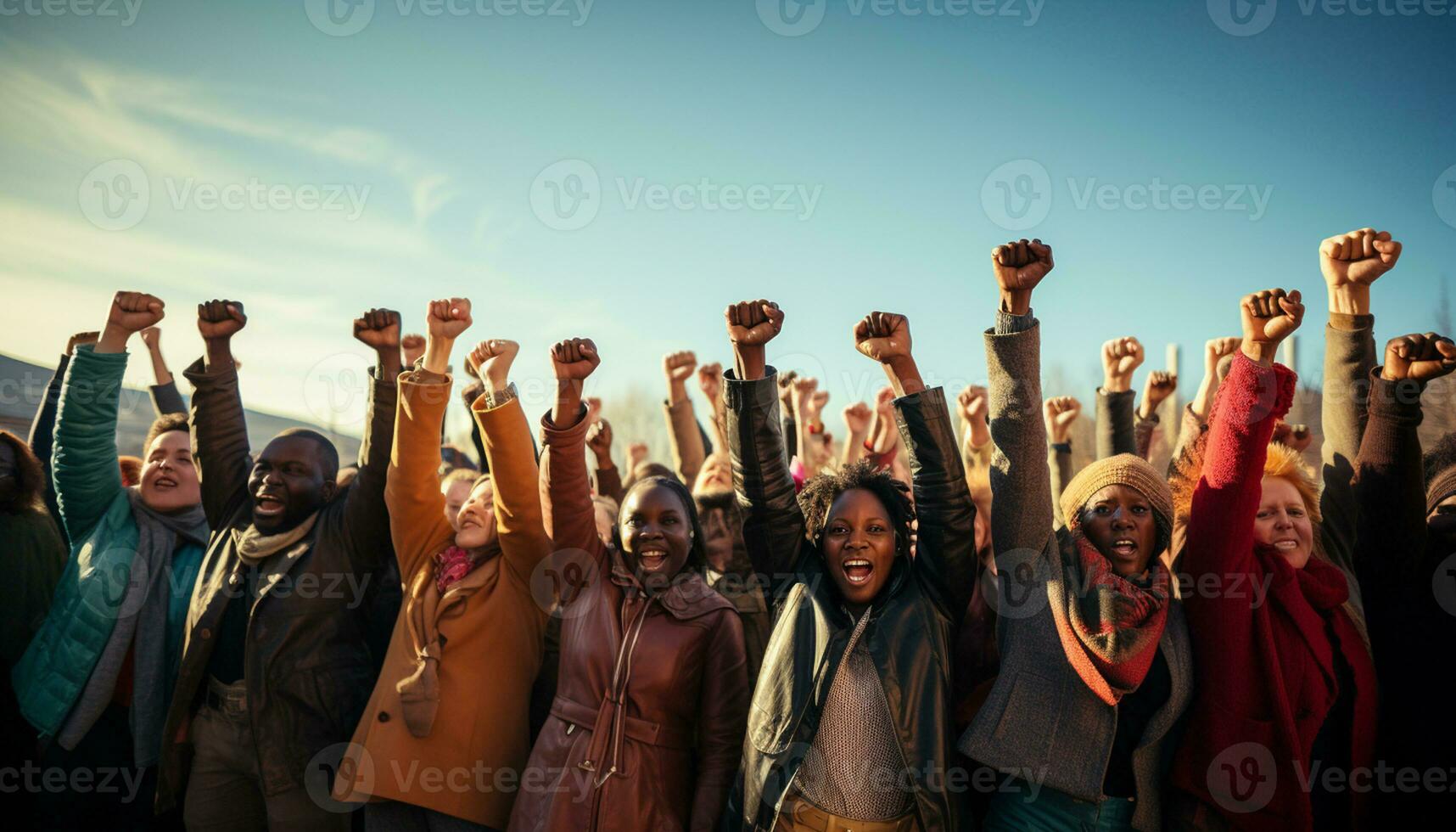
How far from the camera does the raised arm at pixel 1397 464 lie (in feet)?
10.2

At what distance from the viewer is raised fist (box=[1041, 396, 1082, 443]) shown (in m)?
4.66

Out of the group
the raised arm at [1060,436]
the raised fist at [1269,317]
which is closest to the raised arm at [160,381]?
the raised arm at [1060,436]

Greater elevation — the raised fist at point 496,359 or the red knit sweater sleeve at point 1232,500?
the raised fist at point 496,359

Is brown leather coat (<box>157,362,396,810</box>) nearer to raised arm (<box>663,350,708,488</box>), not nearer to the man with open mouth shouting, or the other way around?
the man with open mouth shouting

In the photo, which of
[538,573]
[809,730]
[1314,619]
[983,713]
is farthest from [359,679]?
[1314,619]

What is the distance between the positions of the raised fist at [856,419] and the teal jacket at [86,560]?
12.8ft

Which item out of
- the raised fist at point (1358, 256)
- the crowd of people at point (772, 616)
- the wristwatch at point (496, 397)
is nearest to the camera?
the crowd of people at point (772, 616)

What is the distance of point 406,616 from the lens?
3.78 m

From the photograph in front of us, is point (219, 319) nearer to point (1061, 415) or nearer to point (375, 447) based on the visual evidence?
point (375, 447)

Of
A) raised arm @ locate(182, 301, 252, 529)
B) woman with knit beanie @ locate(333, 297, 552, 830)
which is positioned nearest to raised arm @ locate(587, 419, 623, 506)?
woman with knit beanie @ locate(333, 297, 552, 830)

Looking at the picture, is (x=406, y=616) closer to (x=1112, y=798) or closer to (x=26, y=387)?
(x=1112, y=798)

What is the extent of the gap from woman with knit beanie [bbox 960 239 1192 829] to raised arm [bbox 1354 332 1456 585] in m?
0.79

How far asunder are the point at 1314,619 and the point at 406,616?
350cm

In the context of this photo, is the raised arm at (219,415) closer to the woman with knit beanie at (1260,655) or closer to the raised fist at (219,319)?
the raised fist at (219,319)
